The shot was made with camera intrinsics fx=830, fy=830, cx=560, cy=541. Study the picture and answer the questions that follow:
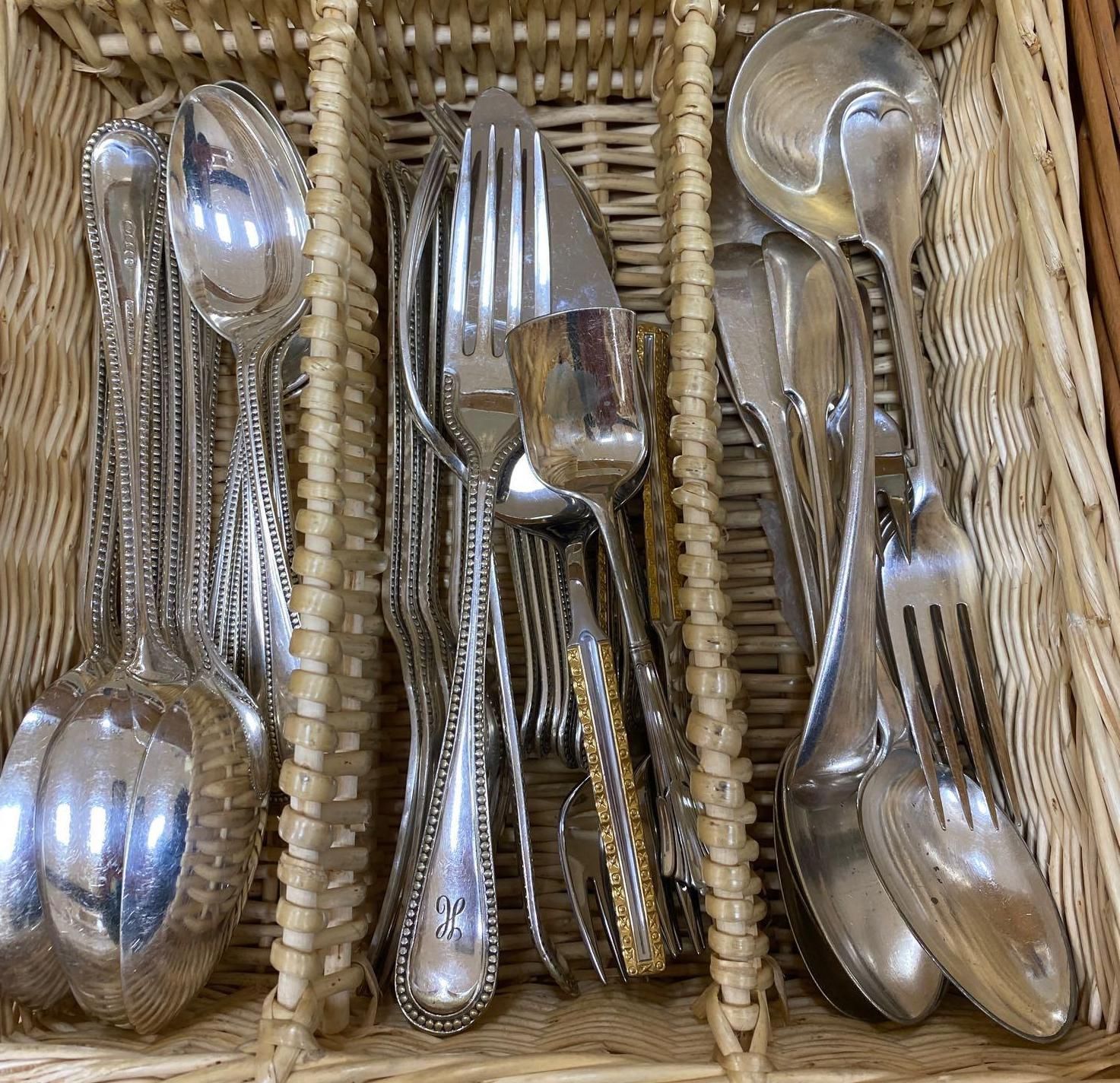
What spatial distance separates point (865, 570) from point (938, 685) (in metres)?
0.09

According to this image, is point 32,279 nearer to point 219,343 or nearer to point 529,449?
point 219,343

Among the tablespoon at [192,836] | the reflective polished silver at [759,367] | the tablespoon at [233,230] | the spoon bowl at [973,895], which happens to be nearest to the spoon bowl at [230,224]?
the tablespoon at [233,230]

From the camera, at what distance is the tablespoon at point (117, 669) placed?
1.57 ft

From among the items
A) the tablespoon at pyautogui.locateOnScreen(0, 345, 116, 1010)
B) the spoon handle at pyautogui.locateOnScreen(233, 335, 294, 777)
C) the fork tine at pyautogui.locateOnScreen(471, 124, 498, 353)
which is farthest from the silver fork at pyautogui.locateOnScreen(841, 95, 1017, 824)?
the tablespoon at pyautogui.locateOnScreen(0, 345, 116, 1010)

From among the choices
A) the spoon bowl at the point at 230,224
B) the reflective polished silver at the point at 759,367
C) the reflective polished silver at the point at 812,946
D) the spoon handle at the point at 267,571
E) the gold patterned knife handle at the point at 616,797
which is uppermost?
the spoon bowl at the point at 230,224

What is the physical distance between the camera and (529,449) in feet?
1.73

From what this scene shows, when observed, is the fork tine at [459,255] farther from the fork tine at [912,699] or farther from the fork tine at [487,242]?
the fork tine at [912,699]

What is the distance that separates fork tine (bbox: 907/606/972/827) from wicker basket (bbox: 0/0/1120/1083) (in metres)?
0.04

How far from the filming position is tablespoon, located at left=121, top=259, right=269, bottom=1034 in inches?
18.7

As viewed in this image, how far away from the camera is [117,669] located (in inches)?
21.5

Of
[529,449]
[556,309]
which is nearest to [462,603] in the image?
[529,449]

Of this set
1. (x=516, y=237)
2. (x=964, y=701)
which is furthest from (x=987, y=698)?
(x=516, y=237)

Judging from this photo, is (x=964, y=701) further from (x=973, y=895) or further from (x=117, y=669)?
(x=117, y=669)

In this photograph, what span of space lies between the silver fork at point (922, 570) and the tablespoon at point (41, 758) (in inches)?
21.3
